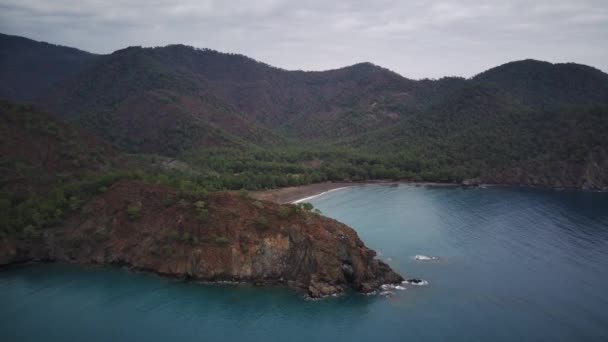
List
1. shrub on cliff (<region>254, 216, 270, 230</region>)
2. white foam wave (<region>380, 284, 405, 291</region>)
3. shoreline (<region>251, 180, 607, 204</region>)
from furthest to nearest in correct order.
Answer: shoreline (<region>251, 180, 607, 204</region>) < shrub on cliff (<region>254, 216, 270, 230</region>) < white foam wave (<region>380, 284, 405, 291</region>)

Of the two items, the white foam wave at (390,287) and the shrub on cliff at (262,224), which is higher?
the shrub on cliff at (262,224)

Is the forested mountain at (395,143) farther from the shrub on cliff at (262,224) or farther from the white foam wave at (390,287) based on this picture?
the white foam wave at (390,287)

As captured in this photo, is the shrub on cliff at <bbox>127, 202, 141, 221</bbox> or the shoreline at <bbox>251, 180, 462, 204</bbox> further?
the shoreline at <bbox>251, 180, 462, 204</bbox>

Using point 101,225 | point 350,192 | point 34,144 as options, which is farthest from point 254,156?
point 101,225

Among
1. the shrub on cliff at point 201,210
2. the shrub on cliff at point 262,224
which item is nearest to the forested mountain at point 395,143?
the shrub on cliff at point 201,210

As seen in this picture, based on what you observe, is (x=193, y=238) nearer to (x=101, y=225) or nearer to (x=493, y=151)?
(x=101, y=225)

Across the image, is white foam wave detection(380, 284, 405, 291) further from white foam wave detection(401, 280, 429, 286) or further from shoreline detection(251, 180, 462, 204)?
shoreline detection(251, 180, 462, 204)

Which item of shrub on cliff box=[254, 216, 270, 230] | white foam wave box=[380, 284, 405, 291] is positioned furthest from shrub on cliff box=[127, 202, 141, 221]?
white foam wave box=[380, 284, 405, 291]
